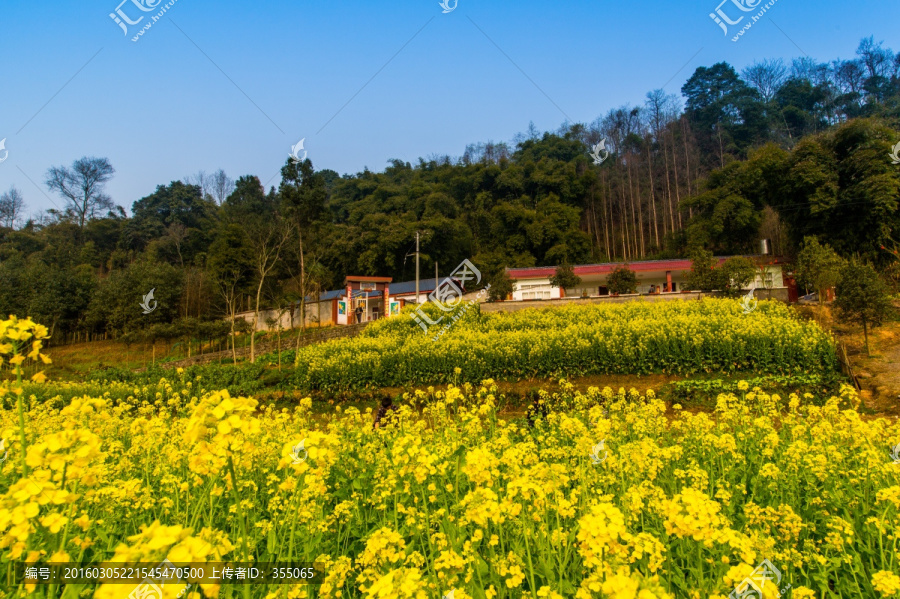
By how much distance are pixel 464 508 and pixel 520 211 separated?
37.0m

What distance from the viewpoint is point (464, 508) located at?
8.21ft

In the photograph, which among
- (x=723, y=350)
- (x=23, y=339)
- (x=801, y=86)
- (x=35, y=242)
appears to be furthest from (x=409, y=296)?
(x=801, y=86)

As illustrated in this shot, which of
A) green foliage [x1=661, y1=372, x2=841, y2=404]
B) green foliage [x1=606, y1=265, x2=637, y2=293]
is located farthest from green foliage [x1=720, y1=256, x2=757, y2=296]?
green foliage [x1=661, y1=372, x2=841, y2=404]

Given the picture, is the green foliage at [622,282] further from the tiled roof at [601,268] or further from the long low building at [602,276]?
the tiled roof at [601,268]

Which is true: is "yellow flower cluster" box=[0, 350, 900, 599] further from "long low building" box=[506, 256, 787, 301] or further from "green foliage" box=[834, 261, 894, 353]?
"long low building" box=[506, 256, 787, 301]

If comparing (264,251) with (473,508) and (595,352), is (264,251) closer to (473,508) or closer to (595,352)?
(595,352)

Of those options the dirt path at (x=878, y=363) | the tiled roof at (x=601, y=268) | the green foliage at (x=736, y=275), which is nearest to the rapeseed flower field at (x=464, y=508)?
the dirt path at (x=878, y=363)

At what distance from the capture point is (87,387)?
41.5 ft

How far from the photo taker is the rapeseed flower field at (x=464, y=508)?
167 cm

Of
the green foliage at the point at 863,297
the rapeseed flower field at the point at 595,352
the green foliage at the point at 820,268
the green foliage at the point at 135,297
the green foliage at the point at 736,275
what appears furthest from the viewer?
the green foliage at the point at 135,297

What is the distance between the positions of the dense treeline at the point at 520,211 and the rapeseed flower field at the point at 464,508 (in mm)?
18412

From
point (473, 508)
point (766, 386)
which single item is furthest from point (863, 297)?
point (473, 508)

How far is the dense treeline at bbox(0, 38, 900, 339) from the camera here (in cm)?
2334

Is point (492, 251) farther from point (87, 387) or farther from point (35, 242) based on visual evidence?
point (35, 242)
